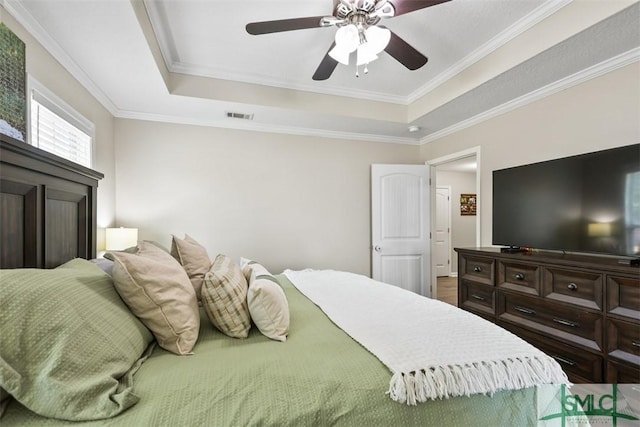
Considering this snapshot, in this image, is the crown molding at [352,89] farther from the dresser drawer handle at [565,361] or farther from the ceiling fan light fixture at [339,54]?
the dresser drawer handle at [565,361]

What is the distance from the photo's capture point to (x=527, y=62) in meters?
2.13

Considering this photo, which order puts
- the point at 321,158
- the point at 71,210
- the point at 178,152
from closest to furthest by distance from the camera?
the point at 71,210 → the point at 178,152 → the point at 321,158

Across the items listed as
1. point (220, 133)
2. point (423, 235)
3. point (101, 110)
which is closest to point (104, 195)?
point (101, 110)

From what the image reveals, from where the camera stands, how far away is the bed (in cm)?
75

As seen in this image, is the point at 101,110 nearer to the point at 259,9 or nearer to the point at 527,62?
the point at 259,9

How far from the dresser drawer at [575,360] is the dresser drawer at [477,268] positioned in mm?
529

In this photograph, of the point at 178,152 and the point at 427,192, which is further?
the point at 427,192

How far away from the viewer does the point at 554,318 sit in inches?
78.0

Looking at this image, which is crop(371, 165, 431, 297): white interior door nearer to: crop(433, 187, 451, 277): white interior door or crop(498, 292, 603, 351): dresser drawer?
crop(498, 292, 603, 351): dresser drawer

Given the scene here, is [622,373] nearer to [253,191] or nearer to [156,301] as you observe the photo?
[156,301]

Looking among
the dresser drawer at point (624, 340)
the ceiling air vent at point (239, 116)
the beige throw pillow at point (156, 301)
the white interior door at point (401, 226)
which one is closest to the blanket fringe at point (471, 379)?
the beige throw pillow at point (156, 301)

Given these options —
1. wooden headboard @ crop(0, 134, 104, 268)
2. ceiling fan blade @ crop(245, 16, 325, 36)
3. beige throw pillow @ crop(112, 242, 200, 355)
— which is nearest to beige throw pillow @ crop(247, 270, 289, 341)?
beige throw pillow @ crop(112, 242, 200, 355)

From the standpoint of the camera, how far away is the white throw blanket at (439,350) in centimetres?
93

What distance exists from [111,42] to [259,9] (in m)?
0.99
